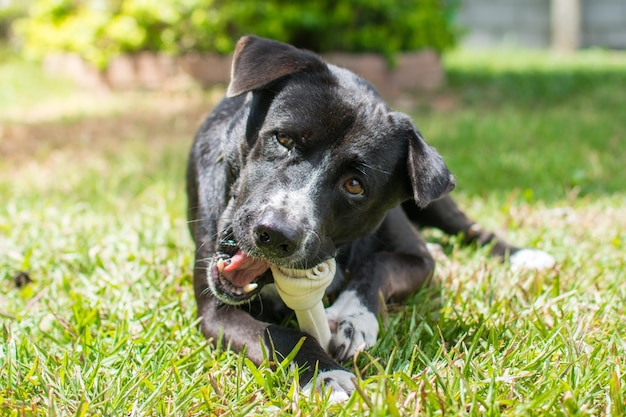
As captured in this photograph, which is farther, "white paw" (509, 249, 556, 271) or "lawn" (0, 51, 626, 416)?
"white paw" (509, 249, 556, 271)

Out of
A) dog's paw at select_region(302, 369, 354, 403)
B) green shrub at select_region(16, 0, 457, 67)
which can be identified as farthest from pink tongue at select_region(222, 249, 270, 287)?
green shrub at select_region(16, 0, 457, 67)

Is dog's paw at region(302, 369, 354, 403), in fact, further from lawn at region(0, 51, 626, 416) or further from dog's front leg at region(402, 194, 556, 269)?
dog's front leg at region(402, 194, 556, 269)

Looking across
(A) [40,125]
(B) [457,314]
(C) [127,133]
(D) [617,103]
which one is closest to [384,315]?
(B) [457,314]

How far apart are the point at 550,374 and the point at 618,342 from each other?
48 centimetres

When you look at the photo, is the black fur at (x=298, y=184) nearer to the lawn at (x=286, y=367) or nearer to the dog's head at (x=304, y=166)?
the dog's head at (x=304, y=166)

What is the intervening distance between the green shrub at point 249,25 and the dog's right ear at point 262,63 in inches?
236

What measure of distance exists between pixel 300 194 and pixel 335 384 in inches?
27.2

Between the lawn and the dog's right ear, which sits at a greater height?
the dog's right ear

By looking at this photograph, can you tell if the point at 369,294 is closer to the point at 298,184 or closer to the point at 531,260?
the point at 298,184

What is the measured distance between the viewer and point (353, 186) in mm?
2775

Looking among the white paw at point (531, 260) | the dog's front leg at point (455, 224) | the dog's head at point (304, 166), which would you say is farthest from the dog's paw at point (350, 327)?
the dog's front leg at point (455, 224)

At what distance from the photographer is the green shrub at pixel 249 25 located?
29.3 feet

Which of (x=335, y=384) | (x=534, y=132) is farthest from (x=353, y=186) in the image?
(x=534, y=132)

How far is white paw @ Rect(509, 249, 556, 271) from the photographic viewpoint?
Result: 3641mm
